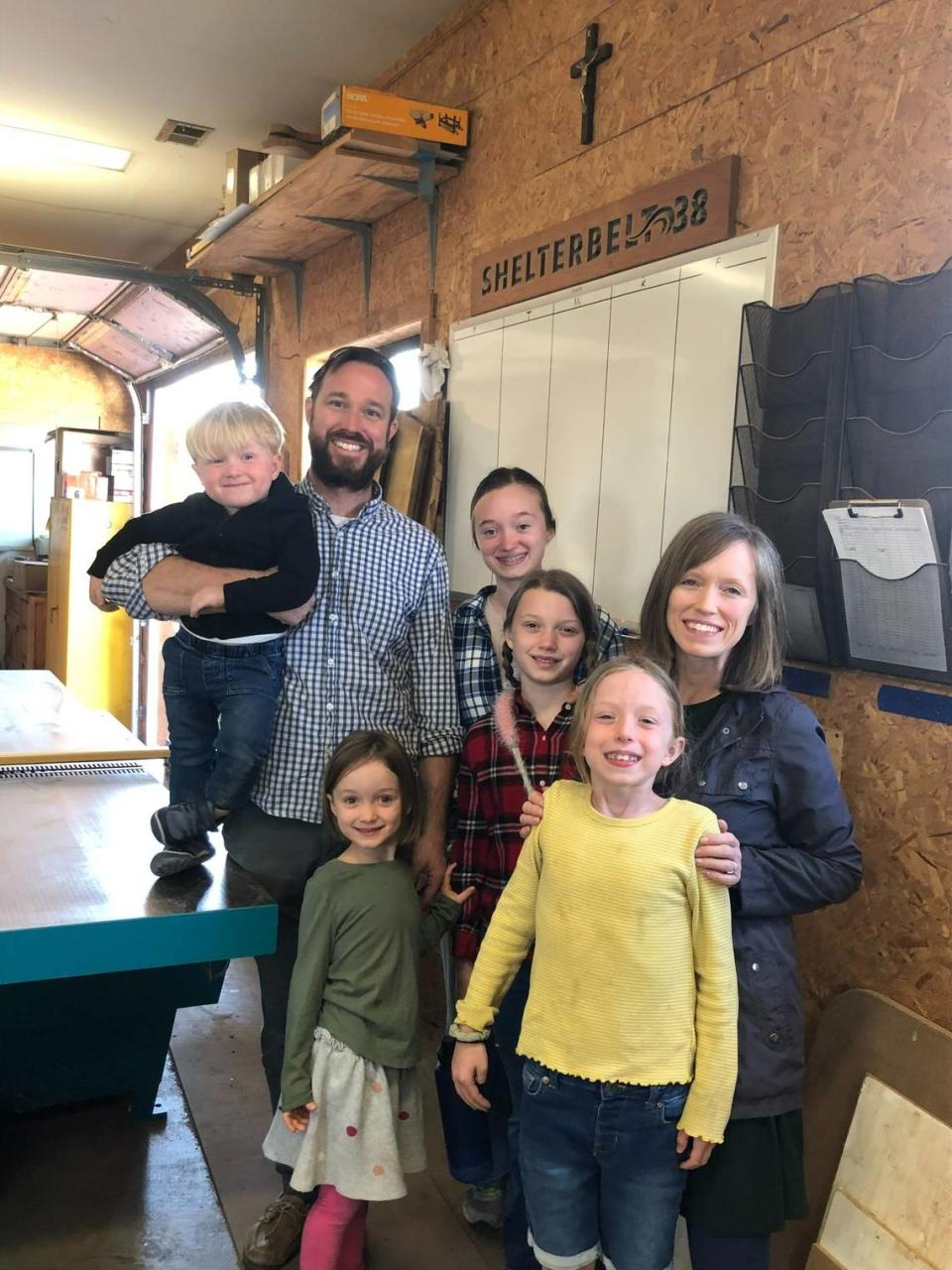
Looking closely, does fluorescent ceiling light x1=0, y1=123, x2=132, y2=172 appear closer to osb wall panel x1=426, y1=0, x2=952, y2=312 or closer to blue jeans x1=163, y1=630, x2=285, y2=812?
osb wall panel x1=426, y1=0, x2=952, y2=312

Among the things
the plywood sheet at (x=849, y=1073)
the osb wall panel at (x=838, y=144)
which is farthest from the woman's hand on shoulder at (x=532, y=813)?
the osb wall panel at (x=838, y=144)

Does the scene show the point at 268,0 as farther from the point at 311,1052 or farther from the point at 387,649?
the point at 311,1052

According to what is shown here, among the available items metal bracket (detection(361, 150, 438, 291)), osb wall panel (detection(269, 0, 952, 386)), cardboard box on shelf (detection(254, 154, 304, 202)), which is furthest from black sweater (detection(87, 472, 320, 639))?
cardboard box on shelf (detection(254, 154, 304, 202))

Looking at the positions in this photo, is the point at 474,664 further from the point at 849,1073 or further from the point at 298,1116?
the point at 849,1073

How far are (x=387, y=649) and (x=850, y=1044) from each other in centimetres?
106

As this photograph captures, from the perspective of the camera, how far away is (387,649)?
2.03 metres

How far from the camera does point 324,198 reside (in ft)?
10.7

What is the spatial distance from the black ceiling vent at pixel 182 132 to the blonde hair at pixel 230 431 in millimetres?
2681

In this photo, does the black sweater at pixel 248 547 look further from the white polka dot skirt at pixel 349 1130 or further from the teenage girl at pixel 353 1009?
the white polka dot skirt at pixel 349 1130

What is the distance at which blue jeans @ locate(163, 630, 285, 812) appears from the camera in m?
1.86

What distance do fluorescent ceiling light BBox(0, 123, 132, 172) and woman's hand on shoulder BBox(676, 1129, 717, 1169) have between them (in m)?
4.36

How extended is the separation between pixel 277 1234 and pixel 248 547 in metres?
1.32

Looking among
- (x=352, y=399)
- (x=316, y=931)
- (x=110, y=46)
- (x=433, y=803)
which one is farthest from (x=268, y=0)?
(x=316, y=931)

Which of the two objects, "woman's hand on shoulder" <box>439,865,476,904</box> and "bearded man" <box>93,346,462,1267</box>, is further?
"bearded man" <box>93,346,462,1267</box>
